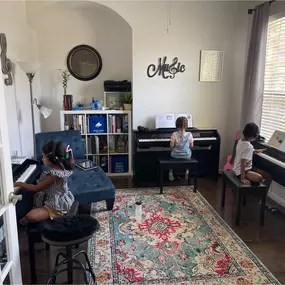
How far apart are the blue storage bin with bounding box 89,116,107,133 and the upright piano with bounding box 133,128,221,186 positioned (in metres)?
0.52

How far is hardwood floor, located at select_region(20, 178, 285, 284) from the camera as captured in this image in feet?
7.55

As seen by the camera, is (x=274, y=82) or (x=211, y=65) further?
(x=211, y=65)

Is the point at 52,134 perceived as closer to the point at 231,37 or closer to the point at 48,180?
the point at 48,180

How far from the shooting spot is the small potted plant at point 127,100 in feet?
14.2

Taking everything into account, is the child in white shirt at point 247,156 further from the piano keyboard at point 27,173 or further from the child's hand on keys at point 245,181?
the piano keyboard at point 27,173

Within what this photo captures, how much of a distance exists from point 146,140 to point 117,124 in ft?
2.05

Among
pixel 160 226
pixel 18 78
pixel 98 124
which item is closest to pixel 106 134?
pixel 98 124

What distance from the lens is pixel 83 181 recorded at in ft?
10.3

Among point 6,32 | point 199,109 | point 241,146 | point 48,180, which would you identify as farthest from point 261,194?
point 6,32

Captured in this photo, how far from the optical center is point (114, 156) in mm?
4469

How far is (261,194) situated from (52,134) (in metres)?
2.57

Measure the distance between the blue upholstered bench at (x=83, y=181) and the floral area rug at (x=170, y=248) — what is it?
0.30 meters

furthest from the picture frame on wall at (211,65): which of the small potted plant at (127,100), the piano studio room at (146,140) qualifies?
the small potted plant at (127,100)

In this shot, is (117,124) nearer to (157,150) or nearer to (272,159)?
(157,150)
